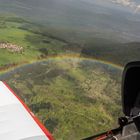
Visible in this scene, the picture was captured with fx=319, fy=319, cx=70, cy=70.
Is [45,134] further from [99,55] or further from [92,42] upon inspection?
[92,42]

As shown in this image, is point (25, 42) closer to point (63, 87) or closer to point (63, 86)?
point (63, 86)

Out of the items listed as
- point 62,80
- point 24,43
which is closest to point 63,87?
point 62,80

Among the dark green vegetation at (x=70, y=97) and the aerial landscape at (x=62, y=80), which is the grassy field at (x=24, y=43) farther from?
the dark green vegetation at (x=70, y=97)

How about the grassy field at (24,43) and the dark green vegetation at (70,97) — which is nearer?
the dark green vegetation at (70,97)

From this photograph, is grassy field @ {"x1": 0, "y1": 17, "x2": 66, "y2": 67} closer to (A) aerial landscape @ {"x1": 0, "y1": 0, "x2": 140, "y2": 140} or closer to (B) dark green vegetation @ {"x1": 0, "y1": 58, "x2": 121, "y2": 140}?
(A) aerial landscape @ {"x1": 0, "y1": 0, "x2": 140, "y2": 140}

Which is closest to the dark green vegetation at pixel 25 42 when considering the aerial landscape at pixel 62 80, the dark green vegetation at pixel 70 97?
the aerial landscape at pixel 62 80

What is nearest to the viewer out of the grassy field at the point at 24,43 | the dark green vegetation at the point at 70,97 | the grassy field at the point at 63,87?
the dark green vegetation at the point at 70,97

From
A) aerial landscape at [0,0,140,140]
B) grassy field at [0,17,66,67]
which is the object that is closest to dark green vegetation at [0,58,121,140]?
aerial landscape at [0,0,140,140]

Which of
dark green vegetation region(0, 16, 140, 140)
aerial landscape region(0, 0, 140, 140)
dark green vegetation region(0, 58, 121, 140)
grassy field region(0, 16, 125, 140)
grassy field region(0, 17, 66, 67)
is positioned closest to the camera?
dark green vegetation region(0, 58, 121, 140)
